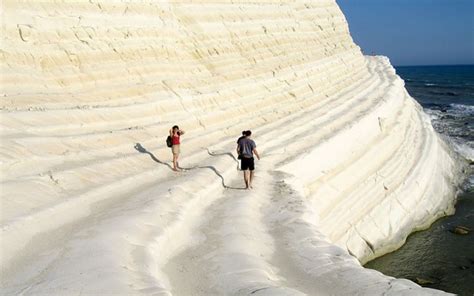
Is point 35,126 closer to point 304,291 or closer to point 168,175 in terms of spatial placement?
point 168,175

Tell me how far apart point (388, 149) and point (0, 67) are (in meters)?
10.9

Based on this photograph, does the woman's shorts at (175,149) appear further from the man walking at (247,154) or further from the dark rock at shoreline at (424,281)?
the dark rock at shoreline at (424,281)

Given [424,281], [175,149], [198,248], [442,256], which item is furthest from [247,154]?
[442,256]

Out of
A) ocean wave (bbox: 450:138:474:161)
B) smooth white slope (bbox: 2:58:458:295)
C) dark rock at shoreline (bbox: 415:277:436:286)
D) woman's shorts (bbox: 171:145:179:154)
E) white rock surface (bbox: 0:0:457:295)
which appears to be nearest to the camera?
smooth white slope (bbox: 2:58:458:295)

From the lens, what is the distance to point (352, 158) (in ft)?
41.7

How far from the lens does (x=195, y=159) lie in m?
9.57

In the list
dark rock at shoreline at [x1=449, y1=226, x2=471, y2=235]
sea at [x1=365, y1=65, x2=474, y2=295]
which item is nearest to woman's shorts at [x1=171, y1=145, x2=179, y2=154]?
sea at [x1=365, y1=65, x2=474, y2=295]

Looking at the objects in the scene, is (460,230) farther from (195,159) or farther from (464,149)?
(464,149)

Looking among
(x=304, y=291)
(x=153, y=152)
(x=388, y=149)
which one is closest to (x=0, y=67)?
(x=153, y=152)

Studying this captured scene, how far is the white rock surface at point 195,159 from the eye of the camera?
17.1ft

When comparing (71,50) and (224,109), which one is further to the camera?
(224,109)

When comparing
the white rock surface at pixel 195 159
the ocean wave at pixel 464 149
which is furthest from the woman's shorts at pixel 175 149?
the ocean wave at pixel 464 149

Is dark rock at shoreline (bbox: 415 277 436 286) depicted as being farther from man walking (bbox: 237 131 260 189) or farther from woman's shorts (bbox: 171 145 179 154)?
woman's shorts (bbox: 171 145 179 154)

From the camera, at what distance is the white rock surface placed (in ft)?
17.1
